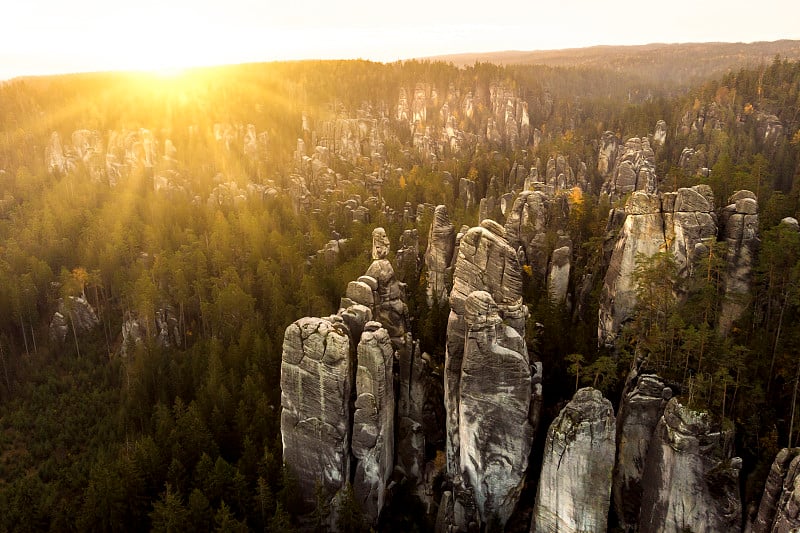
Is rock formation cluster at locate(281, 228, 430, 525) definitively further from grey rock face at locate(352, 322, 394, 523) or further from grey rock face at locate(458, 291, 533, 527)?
grey rock face at locate(458, 291, 533, 527)

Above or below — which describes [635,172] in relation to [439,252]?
above

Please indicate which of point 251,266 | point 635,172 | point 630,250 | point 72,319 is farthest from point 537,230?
point 72,319

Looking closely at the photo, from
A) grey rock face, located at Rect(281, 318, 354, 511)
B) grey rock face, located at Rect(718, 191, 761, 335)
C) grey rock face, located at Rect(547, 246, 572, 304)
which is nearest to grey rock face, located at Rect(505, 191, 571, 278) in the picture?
grey rock face, located at Rect(547, 246, 572, 304)

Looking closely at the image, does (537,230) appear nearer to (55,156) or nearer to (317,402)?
(317,402)

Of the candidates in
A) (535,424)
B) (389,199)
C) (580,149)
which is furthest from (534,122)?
(535,424)

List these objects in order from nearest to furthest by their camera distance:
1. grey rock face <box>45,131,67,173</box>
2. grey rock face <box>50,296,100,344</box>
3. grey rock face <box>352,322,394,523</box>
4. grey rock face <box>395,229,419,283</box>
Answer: grey rock face <box>352,322,394,523</box>
grey rock face <box>395,229,419,283</box>
grey rock face <box>50,296,100,344</box>
grey rock face <box>45,131,67,173</box>

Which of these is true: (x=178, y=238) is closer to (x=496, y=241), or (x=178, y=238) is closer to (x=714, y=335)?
(x=496, y=241)
